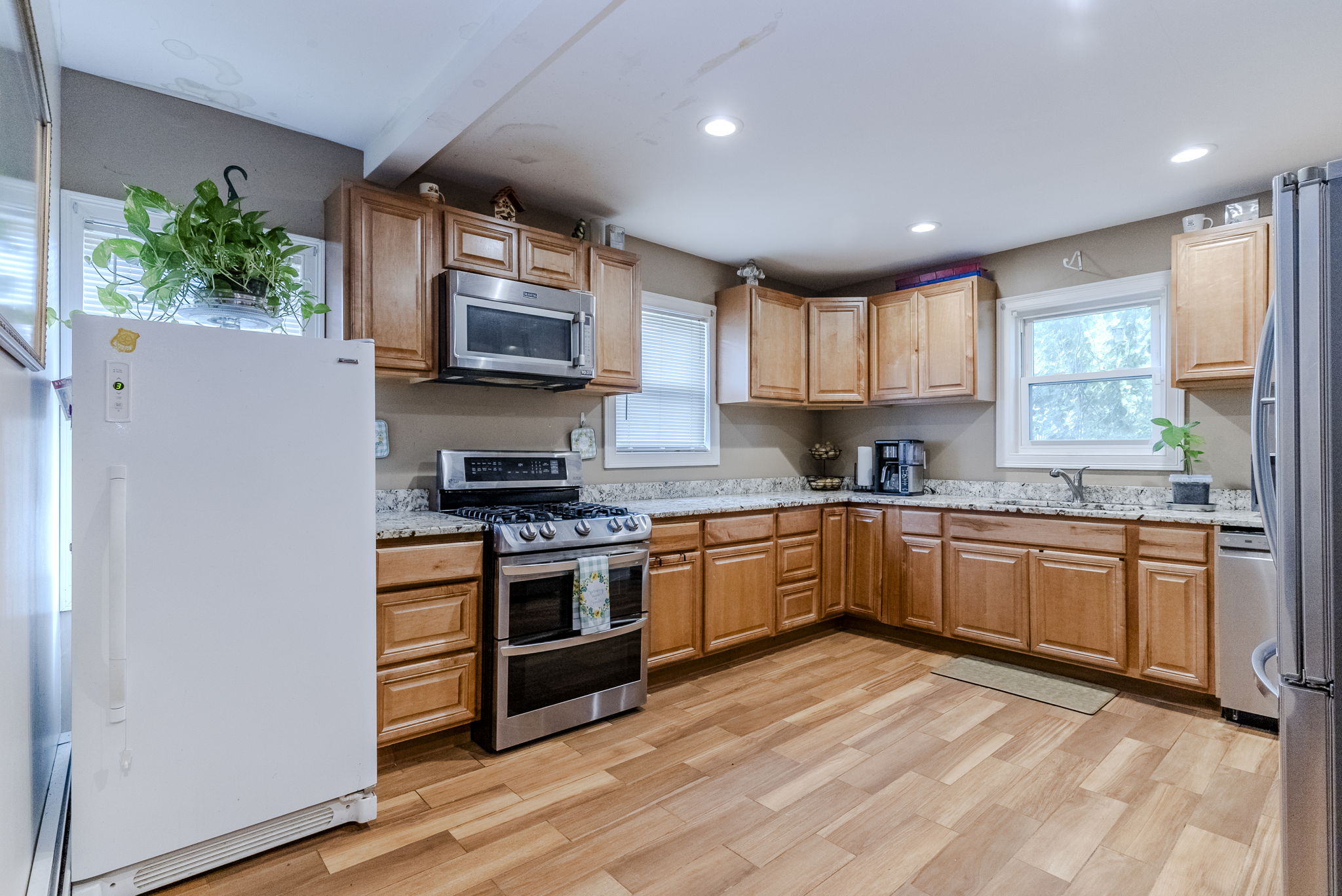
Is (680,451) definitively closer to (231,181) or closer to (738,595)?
(738,595)

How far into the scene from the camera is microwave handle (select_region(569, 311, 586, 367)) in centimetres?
324

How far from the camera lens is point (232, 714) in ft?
6.21

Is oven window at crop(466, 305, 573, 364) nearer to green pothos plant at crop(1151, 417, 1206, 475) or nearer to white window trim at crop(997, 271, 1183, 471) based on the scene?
white window trim at crop(997, 271, 1183, 471)

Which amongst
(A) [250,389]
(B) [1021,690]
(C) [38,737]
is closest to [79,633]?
(C) [38,737]

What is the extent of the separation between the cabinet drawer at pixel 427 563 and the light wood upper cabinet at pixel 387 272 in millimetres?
807

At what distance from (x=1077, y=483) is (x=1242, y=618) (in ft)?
3.72

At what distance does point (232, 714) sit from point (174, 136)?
7.03ft

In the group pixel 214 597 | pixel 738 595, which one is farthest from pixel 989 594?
pixel 214 597

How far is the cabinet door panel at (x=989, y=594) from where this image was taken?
11.9ft

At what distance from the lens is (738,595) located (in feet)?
12.1

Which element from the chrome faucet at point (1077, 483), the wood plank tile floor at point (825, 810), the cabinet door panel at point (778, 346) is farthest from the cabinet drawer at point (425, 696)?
the chrome faucet at point (1077, 483)

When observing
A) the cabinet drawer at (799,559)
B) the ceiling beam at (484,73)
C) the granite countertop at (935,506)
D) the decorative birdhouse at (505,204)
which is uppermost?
the ceiling beam at (484,73)

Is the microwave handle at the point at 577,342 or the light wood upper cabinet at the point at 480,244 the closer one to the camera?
the light wood upper cabinet at the point at 480,244

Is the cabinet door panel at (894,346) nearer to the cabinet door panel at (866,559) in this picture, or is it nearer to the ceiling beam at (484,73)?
the cabinet door panel at (866,559)
